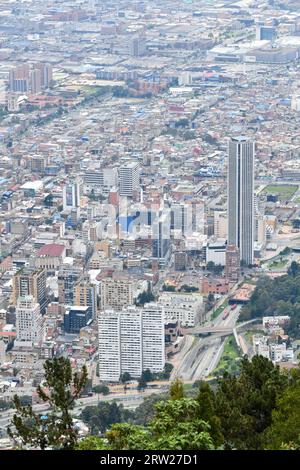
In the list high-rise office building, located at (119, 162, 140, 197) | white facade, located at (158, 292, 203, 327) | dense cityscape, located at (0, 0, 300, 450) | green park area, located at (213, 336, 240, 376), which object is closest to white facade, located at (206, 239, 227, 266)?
dense cityscape, located at (0, 0, 300, 450)

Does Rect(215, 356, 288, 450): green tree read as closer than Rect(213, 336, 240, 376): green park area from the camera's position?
Yes

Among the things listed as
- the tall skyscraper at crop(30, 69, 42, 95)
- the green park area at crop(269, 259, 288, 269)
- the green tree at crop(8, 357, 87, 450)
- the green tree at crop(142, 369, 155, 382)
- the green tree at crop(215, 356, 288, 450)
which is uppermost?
the green tree at crop(8, 357, 87, 450)

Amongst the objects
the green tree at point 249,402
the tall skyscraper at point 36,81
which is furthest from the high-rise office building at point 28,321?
the tall skyscraper at point 36,81

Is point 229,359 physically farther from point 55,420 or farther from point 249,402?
point 55,420

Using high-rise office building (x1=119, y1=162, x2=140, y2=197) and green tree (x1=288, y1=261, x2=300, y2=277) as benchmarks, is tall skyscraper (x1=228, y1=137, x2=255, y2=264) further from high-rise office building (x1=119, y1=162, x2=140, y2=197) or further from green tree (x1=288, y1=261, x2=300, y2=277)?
high-rise office building (x1=119, y1=162, x2=140, y2=197)

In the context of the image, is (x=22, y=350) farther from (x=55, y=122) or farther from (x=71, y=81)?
(x=71, y=81)

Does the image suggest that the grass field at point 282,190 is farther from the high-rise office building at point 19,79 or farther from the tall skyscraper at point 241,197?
the high-rise office building at point 19,79
